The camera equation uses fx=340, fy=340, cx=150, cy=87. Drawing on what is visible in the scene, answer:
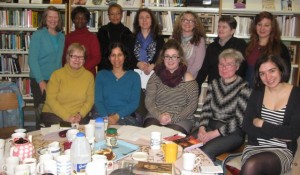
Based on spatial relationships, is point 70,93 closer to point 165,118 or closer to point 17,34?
point 165,118

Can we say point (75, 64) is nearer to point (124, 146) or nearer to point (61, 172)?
point (124, 146)

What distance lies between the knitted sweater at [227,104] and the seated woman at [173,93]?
0.16m

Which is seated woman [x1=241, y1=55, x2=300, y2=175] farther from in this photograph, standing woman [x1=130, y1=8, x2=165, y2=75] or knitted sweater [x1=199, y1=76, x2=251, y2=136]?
standing woman [x1=130, y1=8, x2=165, y2=75]

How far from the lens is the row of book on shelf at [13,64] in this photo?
202 inches

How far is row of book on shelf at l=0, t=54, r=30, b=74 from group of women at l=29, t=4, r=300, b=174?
5.05 ft

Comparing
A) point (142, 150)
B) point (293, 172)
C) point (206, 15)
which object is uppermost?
point (206, 15)

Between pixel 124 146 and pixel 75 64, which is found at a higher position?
pixel 75 64

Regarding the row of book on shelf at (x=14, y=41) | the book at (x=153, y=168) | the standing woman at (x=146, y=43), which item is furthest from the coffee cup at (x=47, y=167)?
the row of book on shelf at (x=14, y=41)

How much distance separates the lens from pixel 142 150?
2.08 metres

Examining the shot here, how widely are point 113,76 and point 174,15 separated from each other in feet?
6.35

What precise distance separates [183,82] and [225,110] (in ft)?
1.63

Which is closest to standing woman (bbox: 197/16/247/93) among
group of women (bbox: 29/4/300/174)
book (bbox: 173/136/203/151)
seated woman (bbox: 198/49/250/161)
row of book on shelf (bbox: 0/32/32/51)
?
group of women (bbox: 29/4/300/174)

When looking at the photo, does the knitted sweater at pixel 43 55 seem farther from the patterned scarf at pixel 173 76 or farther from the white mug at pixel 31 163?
the white mug at pixel 31 163

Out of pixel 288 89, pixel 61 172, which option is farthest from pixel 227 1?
pixel 61 172
